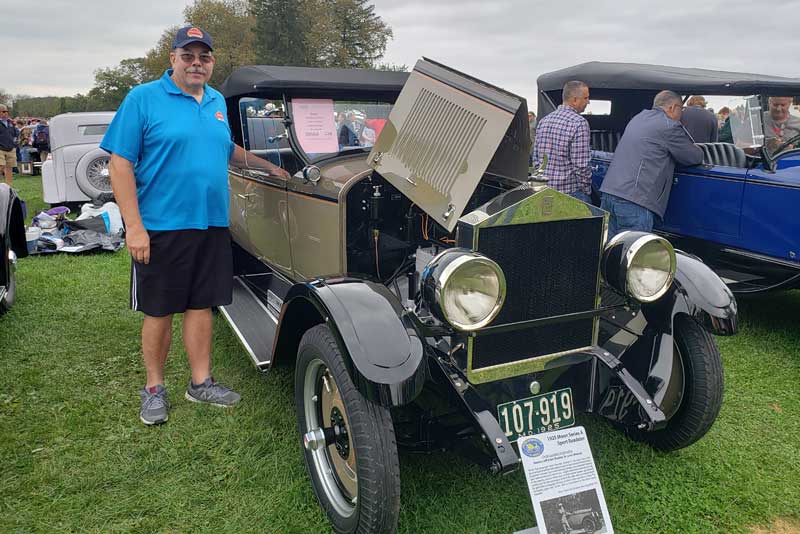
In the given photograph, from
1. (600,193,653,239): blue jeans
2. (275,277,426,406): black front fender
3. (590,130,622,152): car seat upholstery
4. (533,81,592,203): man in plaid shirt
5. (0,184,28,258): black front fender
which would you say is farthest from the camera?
(590,130,622,152): car seat upholstery

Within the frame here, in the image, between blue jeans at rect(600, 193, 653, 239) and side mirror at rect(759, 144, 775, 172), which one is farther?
blue jeans at rect(600, 193, 653, 239)

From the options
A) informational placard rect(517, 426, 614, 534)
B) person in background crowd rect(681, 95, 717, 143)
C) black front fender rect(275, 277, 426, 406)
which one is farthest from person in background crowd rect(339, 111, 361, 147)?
person in background crowd rect(681, 95, 717, 143)

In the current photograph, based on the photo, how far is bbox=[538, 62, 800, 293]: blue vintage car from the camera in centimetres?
412

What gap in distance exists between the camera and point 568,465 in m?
2.00

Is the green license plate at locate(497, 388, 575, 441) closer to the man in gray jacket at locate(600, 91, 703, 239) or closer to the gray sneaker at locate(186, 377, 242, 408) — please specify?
the gray sneaker at locate(186, 377, 242, 408)

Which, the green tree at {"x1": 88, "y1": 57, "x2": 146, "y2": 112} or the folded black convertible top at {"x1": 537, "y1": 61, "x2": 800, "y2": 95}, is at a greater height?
the green tree at {"x1": 88, "y1": 57, "x2": 146, "y2": 112}

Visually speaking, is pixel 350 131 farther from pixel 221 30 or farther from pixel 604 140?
pixel 221 30

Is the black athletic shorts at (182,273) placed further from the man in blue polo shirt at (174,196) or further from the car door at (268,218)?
the car door at (268,218)

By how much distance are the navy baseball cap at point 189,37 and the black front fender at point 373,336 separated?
52.5 inches

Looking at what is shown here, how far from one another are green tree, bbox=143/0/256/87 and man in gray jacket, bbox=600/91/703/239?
4017 cm

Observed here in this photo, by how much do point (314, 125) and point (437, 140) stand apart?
1.03 meters

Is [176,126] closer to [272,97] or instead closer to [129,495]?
[272,97]

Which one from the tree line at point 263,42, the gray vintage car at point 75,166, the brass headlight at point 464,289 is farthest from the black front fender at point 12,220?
the tree line at point 263,42

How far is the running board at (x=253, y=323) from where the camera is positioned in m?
2.89
